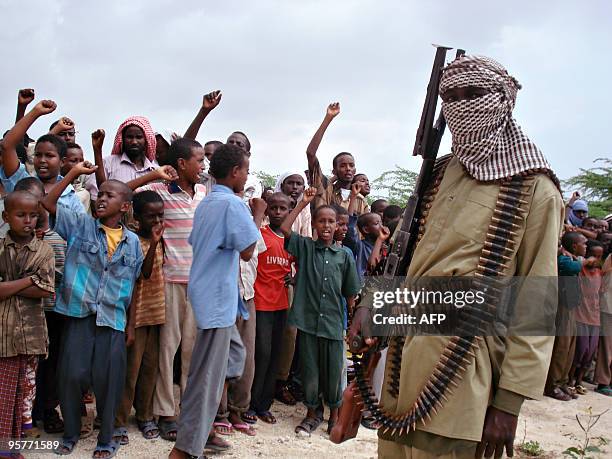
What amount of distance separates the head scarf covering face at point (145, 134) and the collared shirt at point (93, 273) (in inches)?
42.4

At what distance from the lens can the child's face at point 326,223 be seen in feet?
17.4

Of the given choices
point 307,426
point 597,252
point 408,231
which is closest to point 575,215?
point 597,252

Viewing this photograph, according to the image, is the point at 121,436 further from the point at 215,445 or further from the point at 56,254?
the point at 56,254

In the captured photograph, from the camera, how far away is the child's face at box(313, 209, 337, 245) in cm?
532

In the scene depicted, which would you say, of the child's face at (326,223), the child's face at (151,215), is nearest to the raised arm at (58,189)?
the child's face at (151,215)

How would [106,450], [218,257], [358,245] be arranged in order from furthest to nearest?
[358,245] → [106,450] → [218,257]

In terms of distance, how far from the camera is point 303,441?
16.2ft

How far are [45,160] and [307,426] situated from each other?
3087 mm

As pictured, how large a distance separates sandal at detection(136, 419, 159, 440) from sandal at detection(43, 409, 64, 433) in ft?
1.94

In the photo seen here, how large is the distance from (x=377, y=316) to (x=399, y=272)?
24 centimetres

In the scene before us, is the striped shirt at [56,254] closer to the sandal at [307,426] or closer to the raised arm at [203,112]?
the raised arm at [203,112]

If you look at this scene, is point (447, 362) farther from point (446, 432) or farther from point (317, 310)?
point (317, 310)

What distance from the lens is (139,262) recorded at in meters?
4.41

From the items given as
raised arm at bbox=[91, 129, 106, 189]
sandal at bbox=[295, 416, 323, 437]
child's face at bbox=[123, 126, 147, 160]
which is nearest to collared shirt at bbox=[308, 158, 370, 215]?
child's face at bbox=[123, 126, 147, 160]
